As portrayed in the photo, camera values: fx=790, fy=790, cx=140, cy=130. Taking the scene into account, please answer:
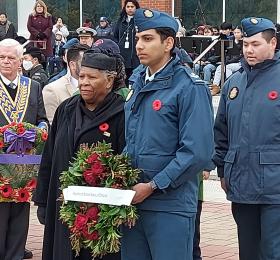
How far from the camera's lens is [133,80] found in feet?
16.5

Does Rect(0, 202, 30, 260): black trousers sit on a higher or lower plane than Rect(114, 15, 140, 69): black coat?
lower

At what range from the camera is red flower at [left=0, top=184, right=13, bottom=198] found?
22.3ft

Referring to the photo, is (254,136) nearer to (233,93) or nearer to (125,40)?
(233,93)

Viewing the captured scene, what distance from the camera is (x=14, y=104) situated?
720cm

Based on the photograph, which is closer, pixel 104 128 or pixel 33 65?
pixel 104 128

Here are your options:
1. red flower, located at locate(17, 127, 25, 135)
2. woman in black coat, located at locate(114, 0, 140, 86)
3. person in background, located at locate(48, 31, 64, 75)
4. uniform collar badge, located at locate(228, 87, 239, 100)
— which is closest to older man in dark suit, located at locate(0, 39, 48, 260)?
red flower, located at locate(17, 127, 25, 135)

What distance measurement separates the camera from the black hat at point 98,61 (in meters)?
5.30

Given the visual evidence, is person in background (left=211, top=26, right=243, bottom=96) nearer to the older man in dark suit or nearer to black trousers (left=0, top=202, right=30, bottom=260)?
the older man in dark suit

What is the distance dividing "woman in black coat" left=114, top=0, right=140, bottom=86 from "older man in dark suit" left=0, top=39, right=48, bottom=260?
20.3 ft

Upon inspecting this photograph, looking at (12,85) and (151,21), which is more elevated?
(151,21)

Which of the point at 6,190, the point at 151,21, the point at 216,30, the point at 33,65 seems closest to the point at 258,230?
the point at 151,21

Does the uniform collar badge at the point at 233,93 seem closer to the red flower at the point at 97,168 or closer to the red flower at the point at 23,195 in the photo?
the red flower at the point at 97,168

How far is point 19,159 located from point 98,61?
179cm

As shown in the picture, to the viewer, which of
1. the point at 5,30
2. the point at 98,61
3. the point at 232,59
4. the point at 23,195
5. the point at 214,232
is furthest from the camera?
the point at 5,30
